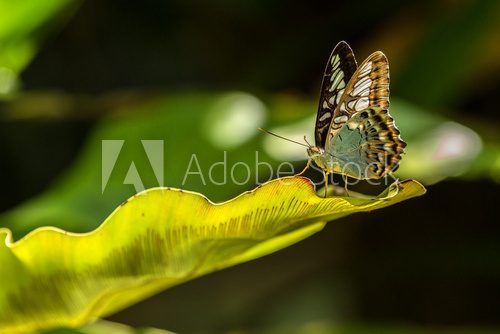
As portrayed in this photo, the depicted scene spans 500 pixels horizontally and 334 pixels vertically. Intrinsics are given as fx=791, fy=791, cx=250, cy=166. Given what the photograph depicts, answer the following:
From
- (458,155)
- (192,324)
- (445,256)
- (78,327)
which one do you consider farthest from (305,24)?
(78,327)

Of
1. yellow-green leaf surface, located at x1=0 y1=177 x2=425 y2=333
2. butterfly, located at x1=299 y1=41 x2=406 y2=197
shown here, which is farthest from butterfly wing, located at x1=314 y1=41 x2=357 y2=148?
yellow-green leaf surface, located at x1=0 y1=177 x2=425 y2=333

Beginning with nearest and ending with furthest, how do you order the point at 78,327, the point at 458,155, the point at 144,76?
the point at 78,327 → the point at 458,155 → the point at 144,76

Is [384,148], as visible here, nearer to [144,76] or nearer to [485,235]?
[485,235]

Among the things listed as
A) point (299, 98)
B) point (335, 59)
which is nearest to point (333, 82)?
point (335, 59)

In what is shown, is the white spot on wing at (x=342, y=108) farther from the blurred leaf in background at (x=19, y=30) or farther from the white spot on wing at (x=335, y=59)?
the blurred leaf in background at (x=19, y=30)

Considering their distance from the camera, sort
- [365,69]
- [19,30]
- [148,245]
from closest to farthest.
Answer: [148,245] < [365,69] < [19,30]

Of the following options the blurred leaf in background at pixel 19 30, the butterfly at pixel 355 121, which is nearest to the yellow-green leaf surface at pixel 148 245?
the butterfly at pixel 355 121

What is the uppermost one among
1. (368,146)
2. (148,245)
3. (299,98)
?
(299,98)

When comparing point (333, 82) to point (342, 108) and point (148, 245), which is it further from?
point (148, 245)
